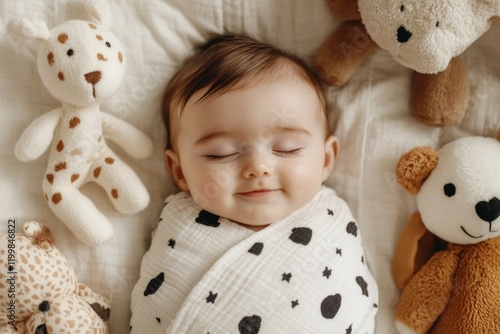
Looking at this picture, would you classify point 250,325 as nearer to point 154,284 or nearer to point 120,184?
point 154,284

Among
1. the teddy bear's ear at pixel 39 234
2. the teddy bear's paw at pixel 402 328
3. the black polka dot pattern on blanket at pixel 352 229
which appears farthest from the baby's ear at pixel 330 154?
the teddy bear's ear at pixel 39 234

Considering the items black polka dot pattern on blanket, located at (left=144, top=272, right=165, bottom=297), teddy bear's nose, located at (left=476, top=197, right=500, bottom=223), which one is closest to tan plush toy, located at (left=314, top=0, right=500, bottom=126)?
teddy bear's nose, located at (left=476, top=197, right=500, bottom=223)

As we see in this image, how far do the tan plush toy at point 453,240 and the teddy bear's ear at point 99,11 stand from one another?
713mm

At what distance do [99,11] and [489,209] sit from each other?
0.90 m

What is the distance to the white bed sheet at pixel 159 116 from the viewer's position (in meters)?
1.21

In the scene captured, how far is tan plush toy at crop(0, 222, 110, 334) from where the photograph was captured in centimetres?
108

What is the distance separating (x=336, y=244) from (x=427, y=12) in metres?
0.50

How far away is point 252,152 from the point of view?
1114 millimetres

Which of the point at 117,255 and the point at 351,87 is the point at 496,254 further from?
the point at 117,255

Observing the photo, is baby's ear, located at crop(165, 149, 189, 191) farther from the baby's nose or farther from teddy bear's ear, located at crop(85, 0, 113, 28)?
teddy bear's ear, located at crop(85, 0, 113, 28)

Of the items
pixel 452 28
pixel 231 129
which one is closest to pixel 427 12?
pixel 452 28

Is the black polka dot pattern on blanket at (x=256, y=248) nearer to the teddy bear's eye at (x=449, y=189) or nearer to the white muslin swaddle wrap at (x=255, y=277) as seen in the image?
the white muslin swaddle wrap at (x=255, y=277)

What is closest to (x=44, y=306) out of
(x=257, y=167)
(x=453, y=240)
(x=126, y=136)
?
(x=126, y=136)

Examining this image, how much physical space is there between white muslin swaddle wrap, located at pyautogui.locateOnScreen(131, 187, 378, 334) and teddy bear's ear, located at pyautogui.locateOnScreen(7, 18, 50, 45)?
45cm
